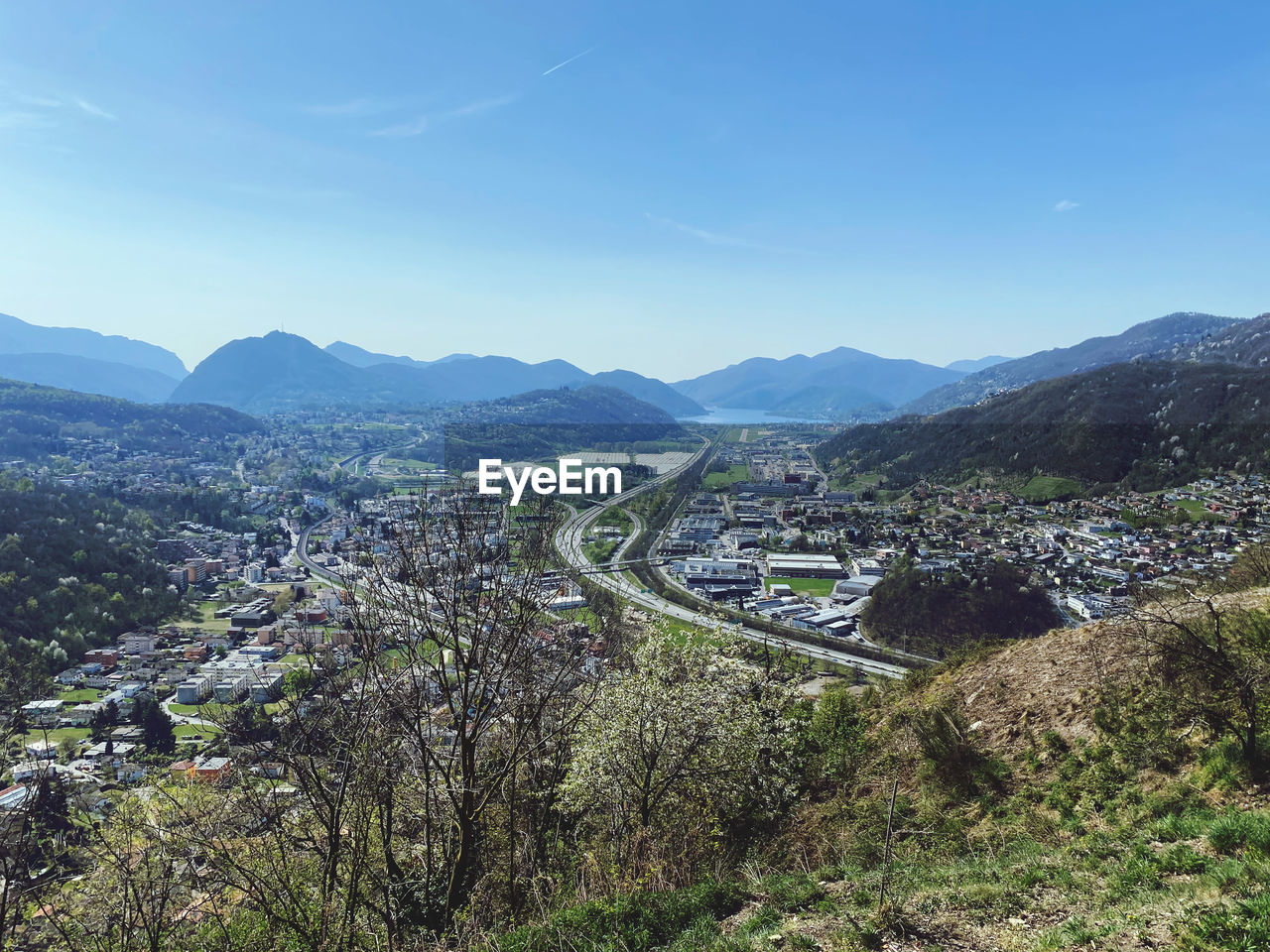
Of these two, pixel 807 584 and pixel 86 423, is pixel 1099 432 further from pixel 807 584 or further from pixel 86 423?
pixel 86 423

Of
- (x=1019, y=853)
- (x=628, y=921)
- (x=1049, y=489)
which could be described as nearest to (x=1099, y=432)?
(x=1049, y=489)

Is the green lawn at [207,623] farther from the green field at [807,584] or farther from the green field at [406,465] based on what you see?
the green field at [406,465]

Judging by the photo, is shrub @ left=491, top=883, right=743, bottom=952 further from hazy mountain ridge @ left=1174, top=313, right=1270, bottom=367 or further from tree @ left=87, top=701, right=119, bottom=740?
hazy mountain ridge @ left=1174, top=313, right=1270, bottom=367

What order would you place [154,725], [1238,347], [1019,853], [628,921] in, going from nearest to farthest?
1. [628,921]
2. [1019,853]
3. [154,725]
4. [1238,347]

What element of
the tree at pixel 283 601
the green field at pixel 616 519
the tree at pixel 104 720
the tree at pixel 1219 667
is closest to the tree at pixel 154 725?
the tree at pixel 104 720

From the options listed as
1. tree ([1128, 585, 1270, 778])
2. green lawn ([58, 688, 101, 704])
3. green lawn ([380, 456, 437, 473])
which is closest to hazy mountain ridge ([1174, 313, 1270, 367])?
tree ([1128, 585, 1270, 778])

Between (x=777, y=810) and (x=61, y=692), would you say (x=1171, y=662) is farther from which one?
(x=61, y=692)
